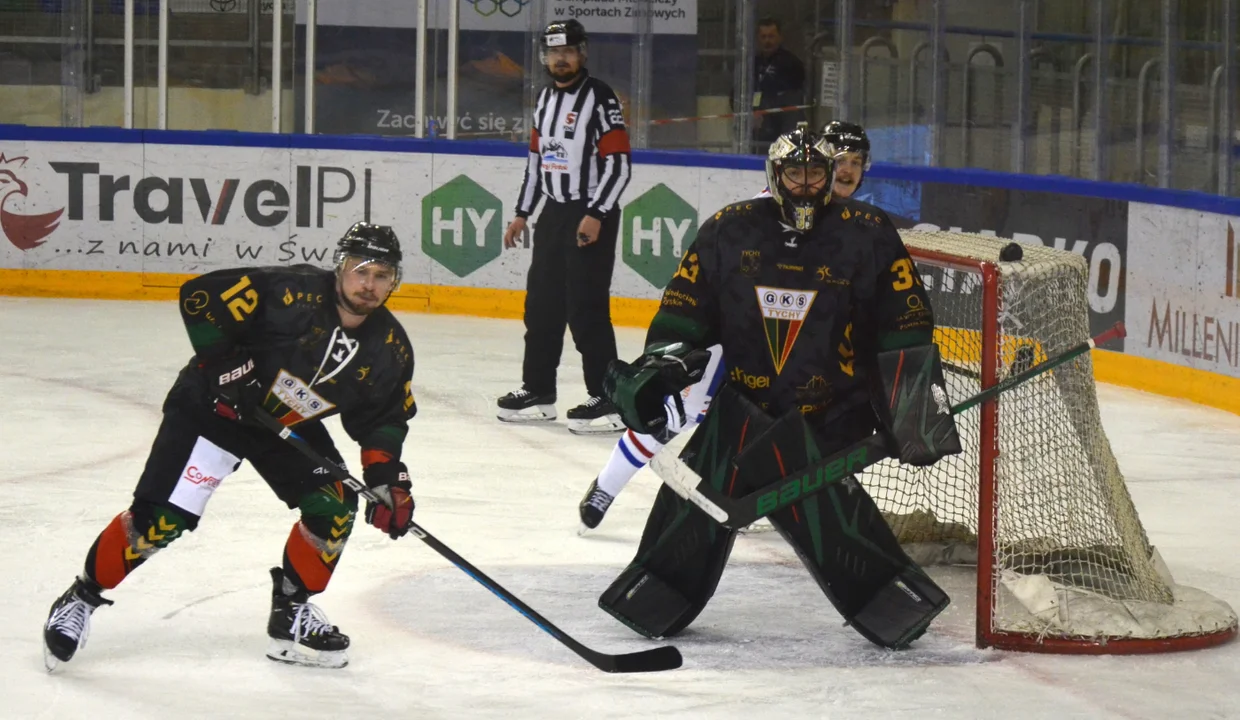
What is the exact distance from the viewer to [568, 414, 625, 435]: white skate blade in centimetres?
663

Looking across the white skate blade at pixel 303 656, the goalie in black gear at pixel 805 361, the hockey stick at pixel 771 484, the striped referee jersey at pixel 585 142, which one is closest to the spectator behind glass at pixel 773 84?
the striped referee jersey at pixel 585 142

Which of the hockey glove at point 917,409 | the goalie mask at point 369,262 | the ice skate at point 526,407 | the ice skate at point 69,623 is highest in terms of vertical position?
the goalie mask at point 369,262

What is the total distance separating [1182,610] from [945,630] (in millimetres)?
514

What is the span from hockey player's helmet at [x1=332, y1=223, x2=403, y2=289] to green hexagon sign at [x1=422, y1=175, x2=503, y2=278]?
5404 mm

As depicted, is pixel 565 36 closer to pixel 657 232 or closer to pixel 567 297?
pixel 567 297

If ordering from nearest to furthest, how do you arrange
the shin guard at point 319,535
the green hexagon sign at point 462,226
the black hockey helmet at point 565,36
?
1. the shin guard at point 319,535
2. the black hockey helmet at point 565,36
3. the green hexagon sign at point 462,226

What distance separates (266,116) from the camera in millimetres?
9672

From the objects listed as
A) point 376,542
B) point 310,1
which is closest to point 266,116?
point 310,1

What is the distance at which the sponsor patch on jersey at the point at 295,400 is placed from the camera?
3.80m

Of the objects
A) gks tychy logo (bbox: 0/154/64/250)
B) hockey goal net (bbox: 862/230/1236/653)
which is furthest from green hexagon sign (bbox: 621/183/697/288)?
hockey goal net (bbox: 862/230/1236/653)

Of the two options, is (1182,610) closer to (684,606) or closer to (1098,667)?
(1098,667)

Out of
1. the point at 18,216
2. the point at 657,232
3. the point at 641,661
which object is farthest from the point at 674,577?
the point at 18,216

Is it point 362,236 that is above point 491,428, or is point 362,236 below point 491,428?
above

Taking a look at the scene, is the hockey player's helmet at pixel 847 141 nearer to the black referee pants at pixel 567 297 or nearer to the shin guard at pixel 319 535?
the black referee pants at pixel 567 297
